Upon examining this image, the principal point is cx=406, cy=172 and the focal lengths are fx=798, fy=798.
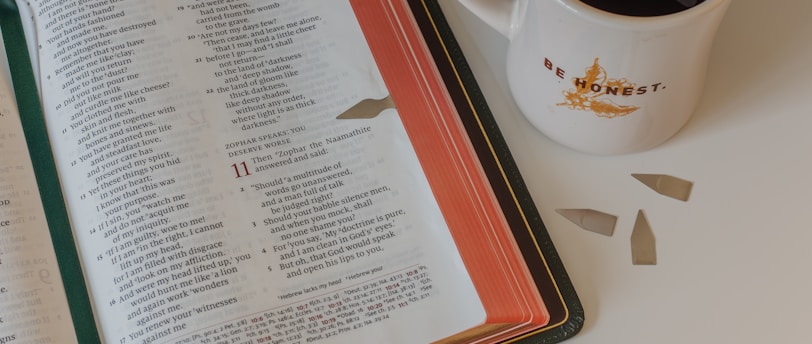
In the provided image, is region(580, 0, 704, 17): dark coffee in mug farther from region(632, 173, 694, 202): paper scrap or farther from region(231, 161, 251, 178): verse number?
region(231, 161, 251, 178): verse number

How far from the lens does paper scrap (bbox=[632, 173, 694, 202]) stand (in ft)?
1.52

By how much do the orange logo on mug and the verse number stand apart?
184mm

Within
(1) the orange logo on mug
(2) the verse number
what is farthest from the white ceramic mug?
(2) the verse number

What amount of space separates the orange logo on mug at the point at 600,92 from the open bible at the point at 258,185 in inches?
2.7

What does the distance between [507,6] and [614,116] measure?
0.28 feet

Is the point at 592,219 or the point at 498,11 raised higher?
the point at 498,11

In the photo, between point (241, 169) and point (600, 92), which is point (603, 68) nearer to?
point (600, 92)

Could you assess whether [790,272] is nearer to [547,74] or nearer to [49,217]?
[547,74]

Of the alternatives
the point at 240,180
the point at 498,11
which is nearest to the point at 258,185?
the point at 240,180

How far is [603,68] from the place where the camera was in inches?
15.4

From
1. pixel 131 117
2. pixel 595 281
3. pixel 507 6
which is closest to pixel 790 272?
pixel 595 281

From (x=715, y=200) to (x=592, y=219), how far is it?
0.24 ft

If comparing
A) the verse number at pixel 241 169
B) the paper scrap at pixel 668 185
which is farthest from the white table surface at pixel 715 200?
the verse number at pixel 241 169

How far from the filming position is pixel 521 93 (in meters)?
0.47
